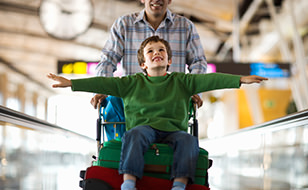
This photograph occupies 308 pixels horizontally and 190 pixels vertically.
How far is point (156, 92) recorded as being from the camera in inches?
131

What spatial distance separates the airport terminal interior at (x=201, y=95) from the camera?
482 centimetres

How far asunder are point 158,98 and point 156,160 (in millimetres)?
530

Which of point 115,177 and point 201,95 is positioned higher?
point 201,95

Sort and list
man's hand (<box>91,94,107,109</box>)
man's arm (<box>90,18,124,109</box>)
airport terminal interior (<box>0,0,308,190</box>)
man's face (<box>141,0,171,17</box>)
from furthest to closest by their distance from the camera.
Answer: airport terminal interior (<box>0,0,308,190</box>)
man's arm (<box>90,18,124,109</box>)
man's face (<box>141,0,171,17</box>)
man's hand (<box>91,94,107,109</box>)

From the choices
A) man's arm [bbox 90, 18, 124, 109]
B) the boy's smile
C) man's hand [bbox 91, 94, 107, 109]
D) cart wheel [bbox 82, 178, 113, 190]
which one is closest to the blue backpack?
man's hand [bbox 91, 94, 107, 109]

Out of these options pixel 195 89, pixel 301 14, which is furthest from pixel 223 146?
pixel 301 14

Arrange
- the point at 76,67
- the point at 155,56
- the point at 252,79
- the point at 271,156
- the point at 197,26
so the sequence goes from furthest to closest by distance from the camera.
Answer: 1. the point at 197,26
2. the point at 76,67
3. the point at 271,156
4. the point at 155,56
5. the point at 252,79

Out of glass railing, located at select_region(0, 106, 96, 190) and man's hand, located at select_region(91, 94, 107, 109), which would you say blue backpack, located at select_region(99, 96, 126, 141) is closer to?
man's hand, located at select_region(91, 94, 107, 109)

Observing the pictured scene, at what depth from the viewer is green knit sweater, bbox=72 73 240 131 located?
10.5 feet

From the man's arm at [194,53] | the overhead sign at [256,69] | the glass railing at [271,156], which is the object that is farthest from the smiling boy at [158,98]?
the overhead sign at [256,69]

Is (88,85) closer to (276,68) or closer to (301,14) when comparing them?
(276,68)

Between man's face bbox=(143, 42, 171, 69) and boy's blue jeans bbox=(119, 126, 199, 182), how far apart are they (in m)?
0.61

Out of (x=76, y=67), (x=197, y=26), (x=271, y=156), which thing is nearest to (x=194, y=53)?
(x=271, y=156)

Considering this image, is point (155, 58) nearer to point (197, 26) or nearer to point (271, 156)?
point (271, 156)
